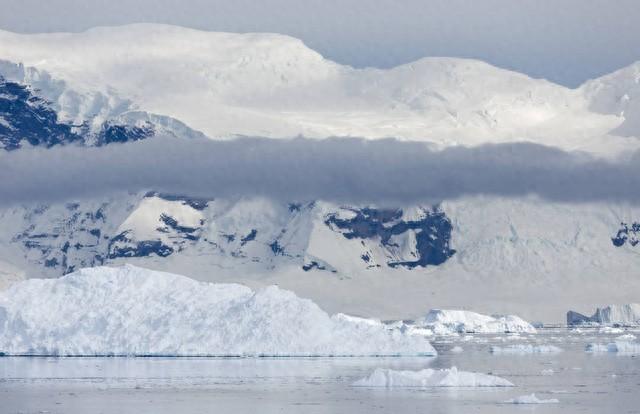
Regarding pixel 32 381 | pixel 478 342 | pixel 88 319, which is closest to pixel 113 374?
pixel 32 381

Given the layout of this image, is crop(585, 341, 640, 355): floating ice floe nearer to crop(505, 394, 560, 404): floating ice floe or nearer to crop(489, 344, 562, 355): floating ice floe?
crop(489, 344, 562, 355): floating ice floe

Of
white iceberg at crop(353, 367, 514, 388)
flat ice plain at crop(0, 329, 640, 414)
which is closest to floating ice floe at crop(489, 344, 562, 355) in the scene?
flat ice plain at crop(0, 329, 640, 414)

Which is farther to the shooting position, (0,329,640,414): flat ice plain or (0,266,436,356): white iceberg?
(0,266,436,356): white iceberg

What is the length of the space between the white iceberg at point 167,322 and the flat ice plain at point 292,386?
4.11 feet

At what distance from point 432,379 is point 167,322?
110 feet

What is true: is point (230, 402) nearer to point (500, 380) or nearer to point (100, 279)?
point (500, 380)

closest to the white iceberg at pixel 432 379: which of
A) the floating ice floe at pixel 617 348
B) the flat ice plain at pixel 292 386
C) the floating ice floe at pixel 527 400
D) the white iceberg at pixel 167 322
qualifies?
the flat ice plain at pixel 292 386

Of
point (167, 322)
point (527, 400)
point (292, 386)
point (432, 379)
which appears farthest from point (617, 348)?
point (527, 400)

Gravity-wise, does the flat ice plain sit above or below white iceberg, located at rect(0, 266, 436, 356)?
below

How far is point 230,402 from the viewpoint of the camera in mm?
95938

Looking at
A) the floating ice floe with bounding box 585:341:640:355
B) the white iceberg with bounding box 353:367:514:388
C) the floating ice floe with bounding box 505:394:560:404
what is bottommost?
the floating ice floe with bounding box 505:394:560:404

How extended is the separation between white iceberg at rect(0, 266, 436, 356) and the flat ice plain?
1.25 metres

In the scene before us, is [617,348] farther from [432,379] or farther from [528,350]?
[432,379]

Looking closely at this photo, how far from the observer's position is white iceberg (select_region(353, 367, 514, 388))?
336 feet
